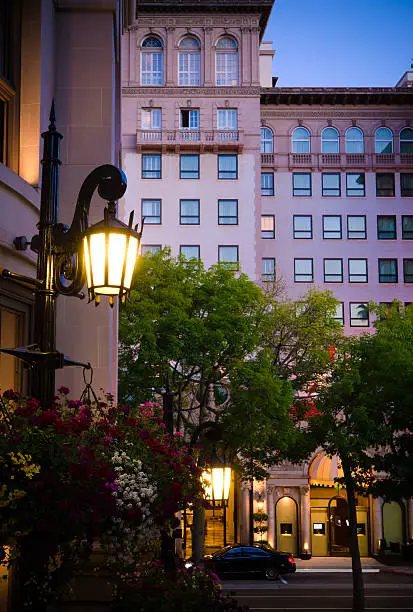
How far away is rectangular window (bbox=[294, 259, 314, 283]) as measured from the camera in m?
52.3

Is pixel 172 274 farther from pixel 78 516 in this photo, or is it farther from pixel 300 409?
pixel 78 516

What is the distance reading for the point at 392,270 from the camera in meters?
52.9

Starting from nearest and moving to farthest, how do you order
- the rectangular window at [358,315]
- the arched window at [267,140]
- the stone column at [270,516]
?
the stone column at [270,516] → the rectangular window at [358,315] → the arched window at [267,140]

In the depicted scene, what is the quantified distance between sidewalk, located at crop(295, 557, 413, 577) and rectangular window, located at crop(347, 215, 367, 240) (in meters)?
19.3

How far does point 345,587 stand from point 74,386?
28.0 m

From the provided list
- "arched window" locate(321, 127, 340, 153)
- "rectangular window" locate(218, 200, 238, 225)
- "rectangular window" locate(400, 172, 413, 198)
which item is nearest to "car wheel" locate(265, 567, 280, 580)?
"rectangular window" locate(218, 200, 238, 225)

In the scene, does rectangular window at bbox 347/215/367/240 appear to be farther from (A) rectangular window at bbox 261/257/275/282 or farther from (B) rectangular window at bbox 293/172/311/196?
(A) rectangular window at bbox 261/257/275/282

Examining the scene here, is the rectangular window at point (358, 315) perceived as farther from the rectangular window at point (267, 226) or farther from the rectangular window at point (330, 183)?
the rectangular window at point (330, 183)

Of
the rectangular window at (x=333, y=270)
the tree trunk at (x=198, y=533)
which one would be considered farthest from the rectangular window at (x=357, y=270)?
the tree trunk at (x=198, y=533)

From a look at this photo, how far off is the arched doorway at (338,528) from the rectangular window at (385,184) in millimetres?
18970

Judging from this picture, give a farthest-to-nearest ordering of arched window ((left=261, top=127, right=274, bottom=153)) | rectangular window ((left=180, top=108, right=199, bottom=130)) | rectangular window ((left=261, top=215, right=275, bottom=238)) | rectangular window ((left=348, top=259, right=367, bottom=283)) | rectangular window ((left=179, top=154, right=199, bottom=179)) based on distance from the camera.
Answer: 1. arched window ((left=261, top=127, right=274, bottom=153))
2. rectangular window ((left=261, top=215, right=275, bottom=238))
3. rectangular window ((left=348, top=259, right=367, bottom=283))
4. rectangular window ((left=180, top=108, right=199, bottom=130))
5. rectangular window ((left=179, top=154, right=199, bottom=179))

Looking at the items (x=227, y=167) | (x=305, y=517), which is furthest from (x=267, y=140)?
(x=305, y=517)

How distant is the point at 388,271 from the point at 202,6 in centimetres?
1974

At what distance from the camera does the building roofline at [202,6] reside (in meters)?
51.5
